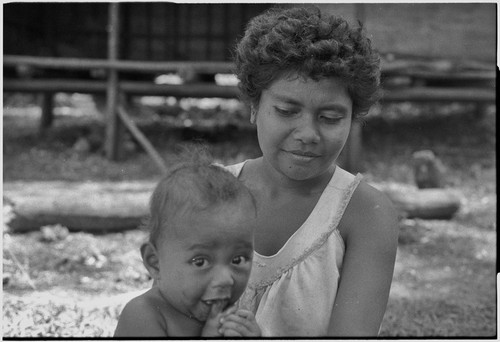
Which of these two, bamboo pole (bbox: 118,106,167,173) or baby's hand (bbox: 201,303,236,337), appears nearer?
baby's hand (bbox: 201,303,236,337)

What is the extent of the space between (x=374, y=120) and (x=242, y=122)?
1640 millimetres

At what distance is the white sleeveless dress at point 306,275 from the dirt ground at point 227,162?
129 centimetres

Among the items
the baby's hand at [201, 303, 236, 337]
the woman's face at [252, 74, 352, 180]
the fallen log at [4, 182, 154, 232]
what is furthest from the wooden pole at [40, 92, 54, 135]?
the baby's hand at [201, 303, 236, 337]

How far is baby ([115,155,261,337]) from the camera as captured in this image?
166cm

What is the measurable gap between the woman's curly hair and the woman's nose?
108mm

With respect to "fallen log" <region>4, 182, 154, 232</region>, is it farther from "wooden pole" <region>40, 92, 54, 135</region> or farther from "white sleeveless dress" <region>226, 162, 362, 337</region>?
"wooden pole" <region>40, 92, 54, 135</region>

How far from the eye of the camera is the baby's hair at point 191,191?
1.67 m

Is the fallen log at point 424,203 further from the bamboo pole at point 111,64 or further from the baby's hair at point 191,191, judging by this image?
the baby's hair at point 191,191

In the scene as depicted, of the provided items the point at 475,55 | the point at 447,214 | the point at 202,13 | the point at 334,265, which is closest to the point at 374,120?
the point at 475,55

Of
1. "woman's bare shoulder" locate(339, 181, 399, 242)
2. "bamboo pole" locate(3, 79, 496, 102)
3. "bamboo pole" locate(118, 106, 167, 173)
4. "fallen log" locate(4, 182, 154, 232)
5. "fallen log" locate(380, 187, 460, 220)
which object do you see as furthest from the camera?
"bamboo pole" locate(3, 79, 496, 102)

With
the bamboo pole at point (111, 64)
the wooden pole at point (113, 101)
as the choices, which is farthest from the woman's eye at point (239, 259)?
the wooden pole at point (113, 101)

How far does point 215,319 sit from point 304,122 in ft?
1.78

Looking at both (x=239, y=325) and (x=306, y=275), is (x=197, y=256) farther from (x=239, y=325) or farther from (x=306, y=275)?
(x=306, y=275)

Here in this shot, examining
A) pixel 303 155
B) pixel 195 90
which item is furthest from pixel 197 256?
pixel 195 90
